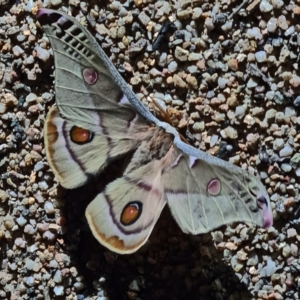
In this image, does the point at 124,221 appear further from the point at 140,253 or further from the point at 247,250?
the point at 247,250

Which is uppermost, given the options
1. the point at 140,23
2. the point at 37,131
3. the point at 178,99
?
the point at 140,23

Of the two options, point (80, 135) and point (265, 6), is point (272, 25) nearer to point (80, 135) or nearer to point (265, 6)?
point (265, 6)

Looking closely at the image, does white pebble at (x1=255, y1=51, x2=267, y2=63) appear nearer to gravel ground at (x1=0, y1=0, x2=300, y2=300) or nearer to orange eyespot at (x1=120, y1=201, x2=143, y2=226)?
gravel ground at (x1=0, y1=0, x2=300, y2=300)

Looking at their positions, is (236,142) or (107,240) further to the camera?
(236,142)

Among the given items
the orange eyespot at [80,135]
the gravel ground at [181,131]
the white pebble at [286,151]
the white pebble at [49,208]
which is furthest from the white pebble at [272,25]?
the white pebble at [49,208]

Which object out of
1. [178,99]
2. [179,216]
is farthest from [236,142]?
[179,216]

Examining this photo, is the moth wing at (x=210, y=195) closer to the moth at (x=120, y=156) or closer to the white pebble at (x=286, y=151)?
the moth at (x=120, y=156)
